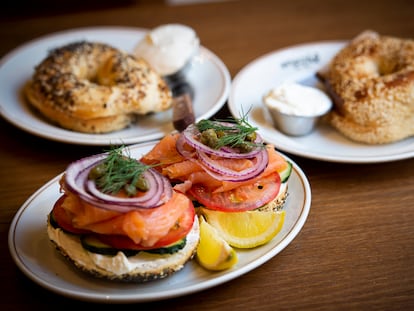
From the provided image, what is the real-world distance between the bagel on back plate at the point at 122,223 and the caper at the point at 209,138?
0.79 ft

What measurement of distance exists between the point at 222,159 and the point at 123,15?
7.81ft

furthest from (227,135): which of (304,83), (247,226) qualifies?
(304,83)

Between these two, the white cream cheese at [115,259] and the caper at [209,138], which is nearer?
the white cream cheese at [115,259]

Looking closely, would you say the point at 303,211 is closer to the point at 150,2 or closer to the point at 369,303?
the point at 369,303

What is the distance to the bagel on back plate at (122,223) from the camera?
1518mm

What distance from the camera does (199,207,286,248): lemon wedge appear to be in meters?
1.70

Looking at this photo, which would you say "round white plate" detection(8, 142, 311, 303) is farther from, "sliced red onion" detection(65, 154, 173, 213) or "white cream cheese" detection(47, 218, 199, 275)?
"sliced red onion" detection(65, 154, 173, 213)

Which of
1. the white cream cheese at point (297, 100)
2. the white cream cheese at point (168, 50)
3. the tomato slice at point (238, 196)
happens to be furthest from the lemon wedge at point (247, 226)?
the white cream cheese at point (168, 50)

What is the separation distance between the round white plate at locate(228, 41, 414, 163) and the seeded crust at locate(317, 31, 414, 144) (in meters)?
0.06

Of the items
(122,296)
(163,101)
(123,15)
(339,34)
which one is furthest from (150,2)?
(122,296)

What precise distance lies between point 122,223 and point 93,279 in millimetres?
230

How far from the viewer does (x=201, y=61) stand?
9.97 ft

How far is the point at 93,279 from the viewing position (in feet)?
5.26

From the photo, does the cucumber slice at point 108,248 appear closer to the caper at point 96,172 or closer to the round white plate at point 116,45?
the caper at point 96,172
